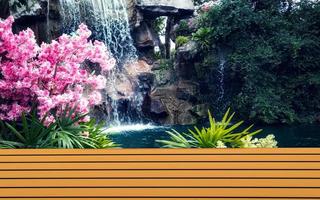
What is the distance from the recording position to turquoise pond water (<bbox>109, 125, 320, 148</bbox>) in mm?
7113

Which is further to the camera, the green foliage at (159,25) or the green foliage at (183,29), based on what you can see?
the green foliage at (159,25)

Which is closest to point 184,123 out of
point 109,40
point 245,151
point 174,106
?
point 174,106

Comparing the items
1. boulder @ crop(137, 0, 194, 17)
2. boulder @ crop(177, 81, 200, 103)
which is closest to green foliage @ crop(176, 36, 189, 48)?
boulder @ crop(137, 0, 194, 17)

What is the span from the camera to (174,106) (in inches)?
392

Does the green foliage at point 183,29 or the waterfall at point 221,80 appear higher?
the green foliage at point 183,29
